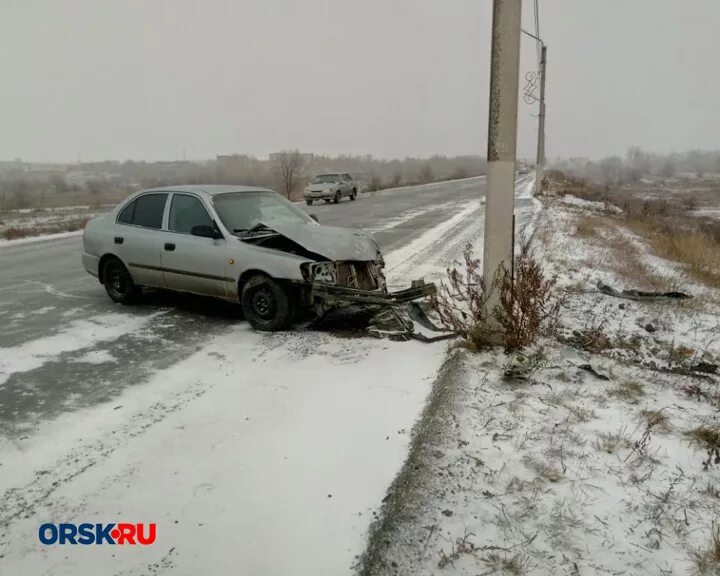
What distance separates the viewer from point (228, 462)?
11.5 ft

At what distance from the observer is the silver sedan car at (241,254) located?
6.02 meters

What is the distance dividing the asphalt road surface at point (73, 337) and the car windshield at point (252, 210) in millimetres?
1222

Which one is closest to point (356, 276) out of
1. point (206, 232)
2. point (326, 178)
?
point (206, 232)

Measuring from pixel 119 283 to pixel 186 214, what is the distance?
1.58 m

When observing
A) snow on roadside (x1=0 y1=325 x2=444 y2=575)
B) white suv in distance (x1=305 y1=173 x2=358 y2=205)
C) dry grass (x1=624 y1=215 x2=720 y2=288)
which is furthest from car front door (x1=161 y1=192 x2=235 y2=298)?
white suv in distance (x1=305 y1=173 x2=358 y2=205)

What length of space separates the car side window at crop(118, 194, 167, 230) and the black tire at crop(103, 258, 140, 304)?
621mm

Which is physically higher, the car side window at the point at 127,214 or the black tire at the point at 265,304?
the car side window at the point at 127,214

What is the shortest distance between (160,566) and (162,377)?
2.52 meters

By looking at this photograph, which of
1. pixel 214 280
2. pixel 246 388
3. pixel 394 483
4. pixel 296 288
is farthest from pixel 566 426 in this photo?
pixel 214 280

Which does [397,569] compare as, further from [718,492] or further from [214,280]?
[214,280]

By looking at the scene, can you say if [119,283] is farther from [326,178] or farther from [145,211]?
[326,178]

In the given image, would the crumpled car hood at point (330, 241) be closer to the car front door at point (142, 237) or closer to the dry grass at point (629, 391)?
the car front door at point (142, 237)

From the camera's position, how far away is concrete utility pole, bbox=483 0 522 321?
5.01 m

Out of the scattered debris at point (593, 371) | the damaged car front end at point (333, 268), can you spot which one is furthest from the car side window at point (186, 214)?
the scattered debris at point (593, 371)
